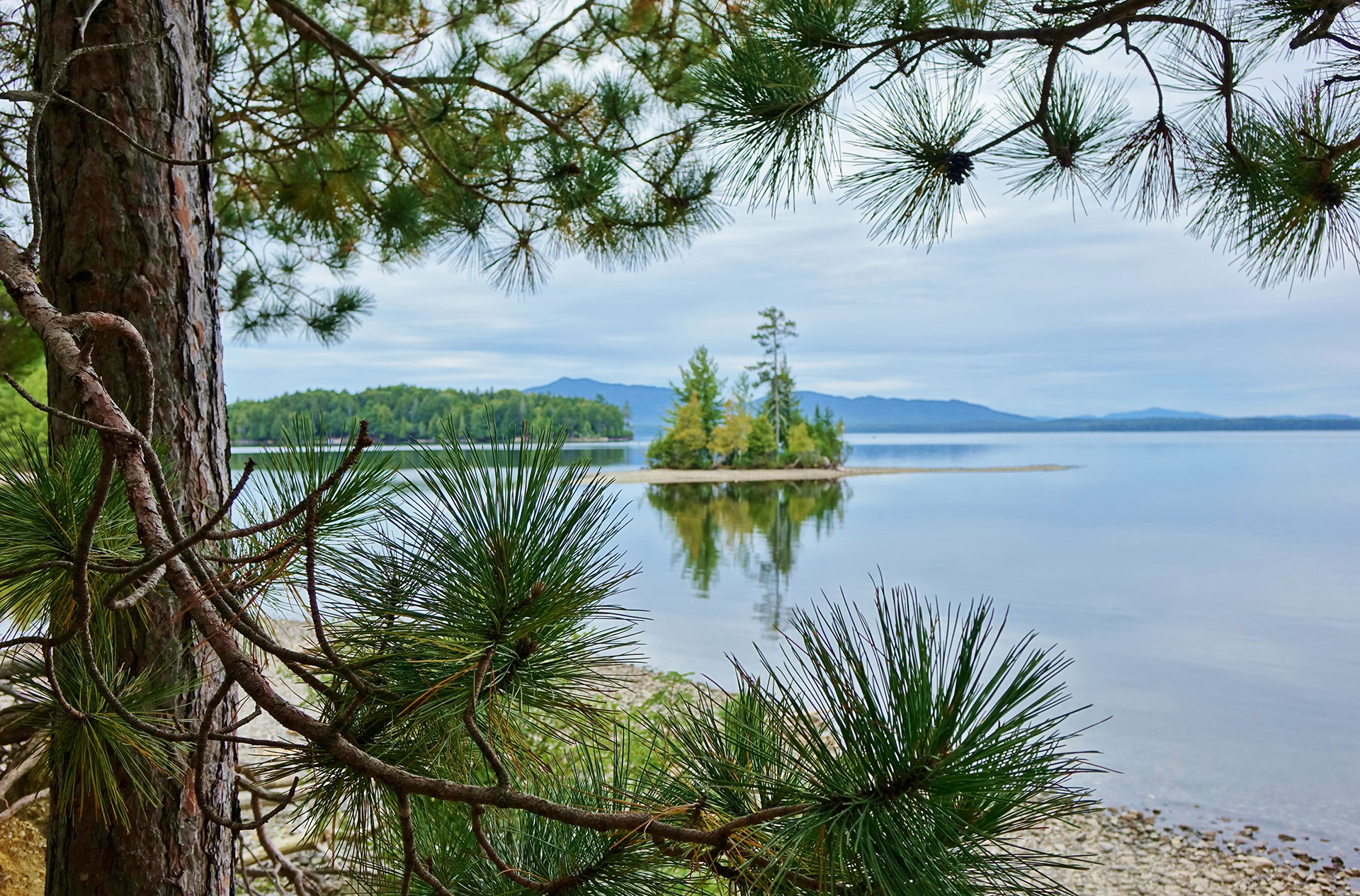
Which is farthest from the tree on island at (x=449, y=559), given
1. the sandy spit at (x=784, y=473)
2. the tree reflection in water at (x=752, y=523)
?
the sandy spit at (x=784, y=473)

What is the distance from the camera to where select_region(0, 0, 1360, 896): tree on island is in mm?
611

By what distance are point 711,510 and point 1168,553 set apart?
7.05 meters

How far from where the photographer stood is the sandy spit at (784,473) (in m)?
Answer: 22.1

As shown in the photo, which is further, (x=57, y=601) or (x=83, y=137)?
(x=83, y=137)

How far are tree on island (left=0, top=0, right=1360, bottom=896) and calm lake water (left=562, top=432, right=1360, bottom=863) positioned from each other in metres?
0.14

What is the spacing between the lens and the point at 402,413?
14.0ft

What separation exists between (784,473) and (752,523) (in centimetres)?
1068

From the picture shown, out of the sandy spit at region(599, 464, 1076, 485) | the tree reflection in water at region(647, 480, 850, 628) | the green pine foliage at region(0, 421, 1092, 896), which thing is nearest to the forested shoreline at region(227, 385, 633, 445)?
the green pine foliage at region(0, 421, 1092, 896)

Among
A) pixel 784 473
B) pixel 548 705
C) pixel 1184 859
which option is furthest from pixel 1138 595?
pixel 784 473

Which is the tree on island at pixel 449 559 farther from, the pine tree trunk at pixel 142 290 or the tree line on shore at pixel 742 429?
the tree line on shore at pixel 742 429

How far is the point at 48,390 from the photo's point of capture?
1.09 m

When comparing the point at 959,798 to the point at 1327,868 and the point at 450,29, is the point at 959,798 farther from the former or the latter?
the point at 1327,868

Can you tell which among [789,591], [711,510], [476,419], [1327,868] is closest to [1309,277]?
[476,419]

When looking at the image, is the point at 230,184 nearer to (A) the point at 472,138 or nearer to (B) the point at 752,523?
(A) the point at 472,138
